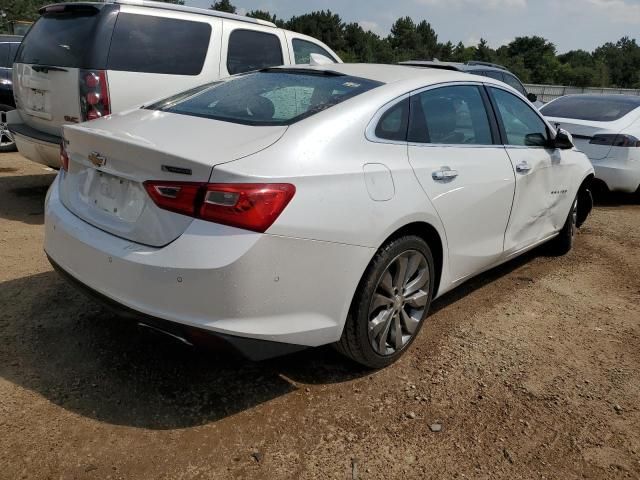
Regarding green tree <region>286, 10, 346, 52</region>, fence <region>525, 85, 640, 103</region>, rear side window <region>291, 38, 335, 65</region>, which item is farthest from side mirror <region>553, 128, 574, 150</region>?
green tree <region>286, 10, 346, 52</region>

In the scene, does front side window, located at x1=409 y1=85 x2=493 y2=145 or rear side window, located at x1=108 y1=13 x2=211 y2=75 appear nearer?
front side window, located at x1=409 y1=85 x2=493 y2=145

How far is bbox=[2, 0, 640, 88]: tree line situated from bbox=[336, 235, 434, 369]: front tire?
5671 centimetres

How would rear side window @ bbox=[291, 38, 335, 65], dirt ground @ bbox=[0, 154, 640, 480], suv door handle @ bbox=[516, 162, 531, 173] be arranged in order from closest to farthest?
dirt ground @ bbox=[0, 154, 640, 480], suv door handle @ bbox=[516, 162, 531, 173], rear side window @ bbox=[291, 38, 335, 65]

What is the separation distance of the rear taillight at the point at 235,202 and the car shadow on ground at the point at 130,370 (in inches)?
22.5

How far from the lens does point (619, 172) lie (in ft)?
22.7

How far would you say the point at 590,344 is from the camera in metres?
3.49

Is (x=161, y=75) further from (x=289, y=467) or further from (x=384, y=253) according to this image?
(x=289, y=467)

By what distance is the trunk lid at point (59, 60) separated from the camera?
4832mm

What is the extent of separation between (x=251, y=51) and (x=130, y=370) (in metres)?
4.29

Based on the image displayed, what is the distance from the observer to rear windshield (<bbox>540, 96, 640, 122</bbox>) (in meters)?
7.47

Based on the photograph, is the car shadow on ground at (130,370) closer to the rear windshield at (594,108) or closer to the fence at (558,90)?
the rear windshield at (594,108)

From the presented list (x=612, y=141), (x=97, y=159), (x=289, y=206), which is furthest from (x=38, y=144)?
(x=612, y=141)

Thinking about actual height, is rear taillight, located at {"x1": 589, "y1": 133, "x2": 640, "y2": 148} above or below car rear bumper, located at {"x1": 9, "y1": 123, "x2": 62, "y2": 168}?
above

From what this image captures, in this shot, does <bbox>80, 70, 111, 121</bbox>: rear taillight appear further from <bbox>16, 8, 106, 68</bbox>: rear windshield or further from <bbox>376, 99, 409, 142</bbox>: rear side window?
<bbox>376, 99, 409, 142</bbox>: rear side window
